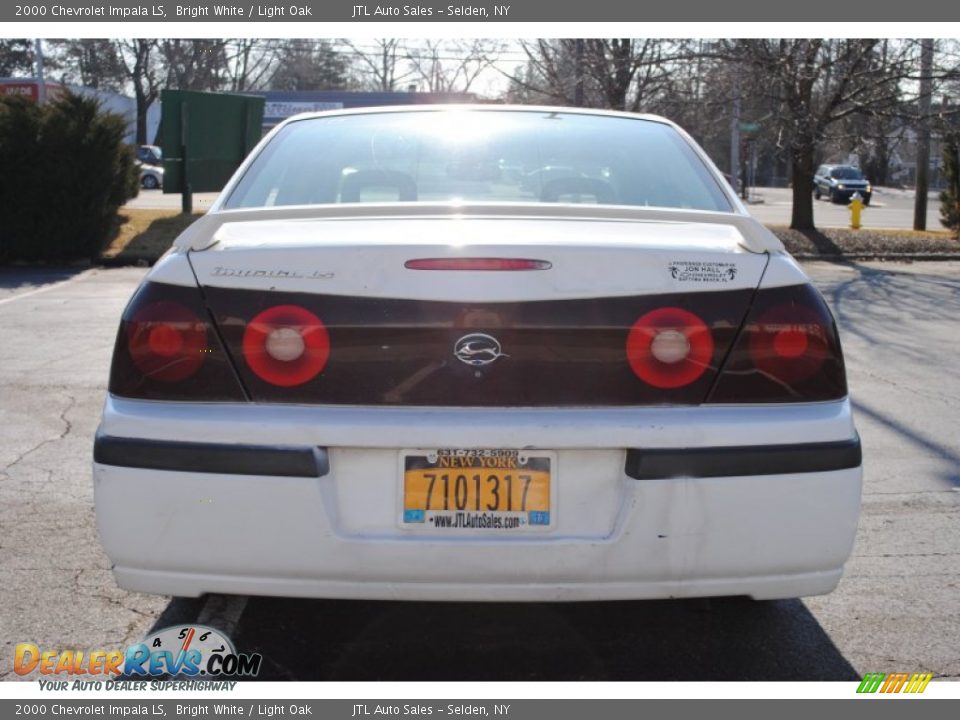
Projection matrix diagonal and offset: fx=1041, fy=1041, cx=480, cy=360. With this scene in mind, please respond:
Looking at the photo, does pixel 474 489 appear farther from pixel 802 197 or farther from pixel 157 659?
pixel 802 197

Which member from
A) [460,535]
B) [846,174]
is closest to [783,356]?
[460,535]

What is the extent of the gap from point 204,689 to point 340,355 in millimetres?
1032

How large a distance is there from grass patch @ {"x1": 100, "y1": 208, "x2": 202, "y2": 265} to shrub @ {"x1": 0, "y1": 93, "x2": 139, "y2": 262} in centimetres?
41

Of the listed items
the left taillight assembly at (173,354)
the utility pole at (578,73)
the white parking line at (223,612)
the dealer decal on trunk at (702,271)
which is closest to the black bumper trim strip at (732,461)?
the dealer decal on trunk at (702,271)

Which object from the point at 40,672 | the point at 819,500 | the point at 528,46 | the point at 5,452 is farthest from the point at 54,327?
the point at 528,46

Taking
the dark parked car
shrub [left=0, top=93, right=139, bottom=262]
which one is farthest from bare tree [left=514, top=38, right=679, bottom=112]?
the dark parked car

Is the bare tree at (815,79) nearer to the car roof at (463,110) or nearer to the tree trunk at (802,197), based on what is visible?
the tree trunk at (802,197)

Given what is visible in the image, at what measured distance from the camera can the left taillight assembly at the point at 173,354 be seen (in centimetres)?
269

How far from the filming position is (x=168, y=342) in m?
2.72

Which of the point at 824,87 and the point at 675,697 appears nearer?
the point at 675,697

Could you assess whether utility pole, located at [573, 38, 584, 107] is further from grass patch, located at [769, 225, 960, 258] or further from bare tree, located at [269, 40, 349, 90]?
bare tree, located at [269, 40, 349, 90]
